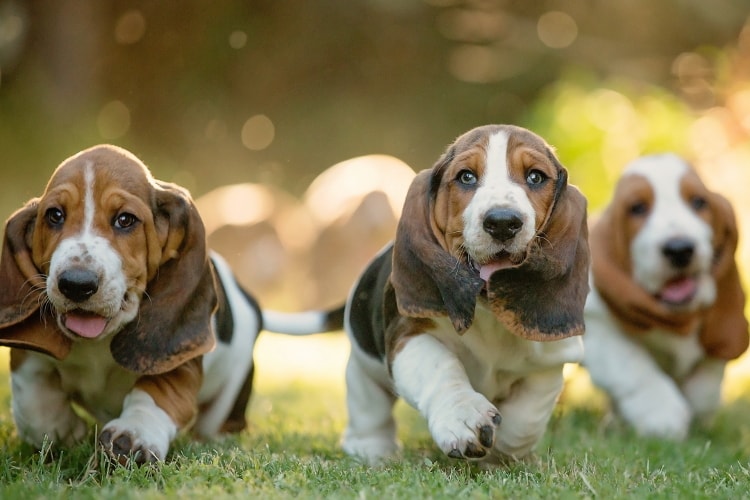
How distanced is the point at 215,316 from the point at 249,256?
8.00 metres

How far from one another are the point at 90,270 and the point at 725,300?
12.9ft

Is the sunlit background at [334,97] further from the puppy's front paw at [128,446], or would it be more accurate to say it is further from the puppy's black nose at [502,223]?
the puppy's front paw at [128,446]

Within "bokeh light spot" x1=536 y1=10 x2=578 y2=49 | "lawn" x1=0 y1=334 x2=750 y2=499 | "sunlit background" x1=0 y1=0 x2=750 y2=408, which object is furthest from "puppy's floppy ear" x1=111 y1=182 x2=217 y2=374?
"bokeh light spot" x1=536 y1=10 x2=578 y2=49

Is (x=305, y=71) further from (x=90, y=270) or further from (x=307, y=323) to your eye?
(x=90, y=270)

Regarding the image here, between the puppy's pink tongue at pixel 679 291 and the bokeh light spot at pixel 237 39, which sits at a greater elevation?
the bokeh light spot at pixel 237 39

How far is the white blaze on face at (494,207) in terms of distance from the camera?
14.6 ft

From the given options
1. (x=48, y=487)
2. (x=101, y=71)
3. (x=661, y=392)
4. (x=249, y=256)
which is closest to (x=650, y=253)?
(x=661, y=392)

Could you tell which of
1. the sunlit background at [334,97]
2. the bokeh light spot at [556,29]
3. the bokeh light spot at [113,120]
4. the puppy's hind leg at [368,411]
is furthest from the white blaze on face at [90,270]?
the bokeh light spot at [556,29]

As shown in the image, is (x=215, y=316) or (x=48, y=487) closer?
(x=48, y=487)

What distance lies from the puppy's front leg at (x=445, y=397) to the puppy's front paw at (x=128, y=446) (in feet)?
3.45

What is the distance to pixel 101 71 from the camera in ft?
57.3

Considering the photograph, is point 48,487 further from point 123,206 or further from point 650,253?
point 650,253

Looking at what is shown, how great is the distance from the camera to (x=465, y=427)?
4.36 meters

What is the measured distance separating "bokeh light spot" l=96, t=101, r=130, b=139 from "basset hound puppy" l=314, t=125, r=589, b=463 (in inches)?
478
